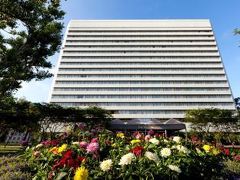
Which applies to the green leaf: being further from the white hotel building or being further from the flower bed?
the white hotel building

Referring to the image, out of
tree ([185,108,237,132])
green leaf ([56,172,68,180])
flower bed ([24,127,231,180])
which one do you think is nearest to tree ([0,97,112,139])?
tree ([185,108,237,132])

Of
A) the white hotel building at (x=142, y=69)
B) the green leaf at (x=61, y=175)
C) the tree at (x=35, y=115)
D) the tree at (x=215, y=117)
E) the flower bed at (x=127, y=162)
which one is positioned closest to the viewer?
the green leaf at (x=61, y=175)

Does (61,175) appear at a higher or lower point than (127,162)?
lower

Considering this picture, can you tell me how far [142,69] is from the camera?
3091 inches

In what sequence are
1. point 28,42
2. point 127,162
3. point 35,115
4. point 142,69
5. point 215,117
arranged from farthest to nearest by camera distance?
point 142,69, point 215,117, point 35,115, point 28,42, point 127,162

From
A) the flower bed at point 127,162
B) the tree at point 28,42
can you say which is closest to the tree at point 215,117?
the tree at point 28,42

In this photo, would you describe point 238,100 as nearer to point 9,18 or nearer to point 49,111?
point 49,111

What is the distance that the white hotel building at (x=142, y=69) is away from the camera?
238ft

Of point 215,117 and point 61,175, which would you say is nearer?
point 61,175

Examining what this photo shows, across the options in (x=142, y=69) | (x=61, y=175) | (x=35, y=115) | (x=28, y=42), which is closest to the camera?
(x=61, y=175)

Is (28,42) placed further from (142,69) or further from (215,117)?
(142,69)

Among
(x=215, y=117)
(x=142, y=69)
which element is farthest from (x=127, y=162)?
(x=142, y=69)

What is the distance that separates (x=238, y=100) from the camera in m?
45.3

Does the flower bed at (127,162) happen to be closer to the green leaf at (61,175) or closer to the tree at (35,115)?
the green leaf at (61,175)
